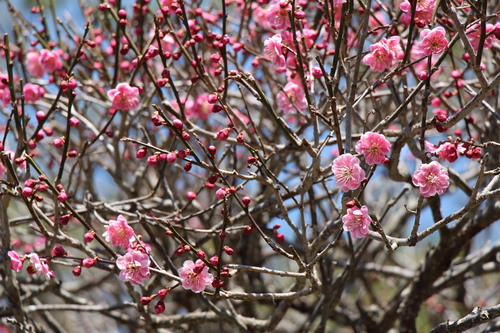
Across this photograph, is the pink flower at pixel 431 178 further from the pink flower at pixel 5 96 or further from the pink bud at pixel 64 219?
the pink flower at pixel 5 96

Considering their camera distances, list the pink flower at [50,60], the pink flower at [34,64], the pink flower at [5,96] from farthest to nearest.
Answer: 1. the pink flower at [34,64]
2. the pink flower at [50,60]
3. the pink flower at [5,96]

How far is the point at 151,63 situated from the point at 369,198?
6.66 feet

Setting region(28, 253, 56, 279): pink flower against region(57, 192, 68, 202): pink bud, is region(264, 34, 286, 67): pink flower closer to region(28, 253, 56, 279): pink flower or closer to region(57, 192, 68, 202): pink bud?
region(57, 192, 68, 202): pink bud

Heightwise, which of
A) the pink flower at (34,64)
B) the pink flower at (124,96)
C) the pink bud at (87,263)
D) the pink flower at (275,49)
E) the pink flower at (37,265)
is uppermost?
the pink flower at (34,64)

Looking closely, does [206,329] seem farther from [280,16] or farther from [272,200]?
[280,16]

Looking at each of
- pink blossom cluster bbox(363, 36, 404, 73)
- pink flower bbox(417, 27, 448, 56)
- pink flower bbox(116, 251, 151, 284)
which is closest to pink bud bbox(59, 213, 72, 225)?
pink flower bbox(116, 251, 151, 284)

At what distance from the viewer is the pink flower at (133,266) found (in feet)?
8.35

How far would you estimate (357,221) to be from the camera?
2420mm

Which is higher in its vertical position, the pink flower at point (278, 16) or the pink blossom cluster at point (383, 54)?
the pink flower at point (278, 16)

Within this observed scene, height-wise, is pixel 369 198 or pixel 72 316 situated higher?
pixel 369 198

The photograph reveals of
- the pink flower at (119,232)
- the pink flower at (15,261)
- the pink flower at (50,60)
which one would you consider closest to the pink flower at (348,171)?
the pink flower at (119,232)

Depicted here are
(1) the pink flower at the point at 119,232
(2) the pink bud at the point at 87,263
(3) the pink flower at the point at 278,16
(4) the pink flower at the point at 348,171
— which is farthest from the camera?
(3) the pink flower at the point at 278,16

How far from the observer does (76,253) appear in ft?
19.1

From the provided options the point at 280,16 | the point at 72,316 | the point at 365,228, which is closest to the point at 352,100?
the point at 365,228
